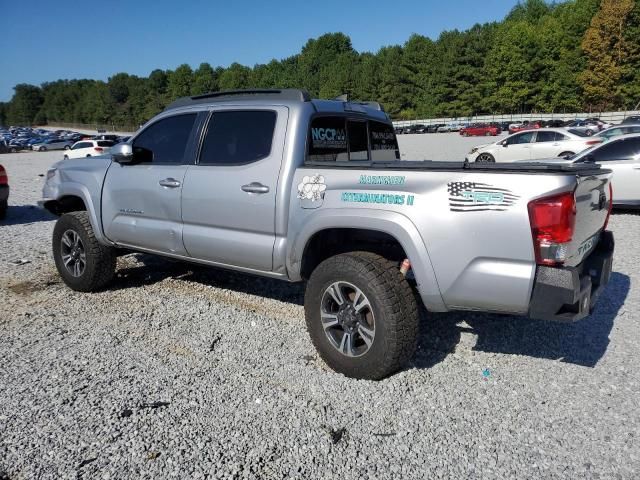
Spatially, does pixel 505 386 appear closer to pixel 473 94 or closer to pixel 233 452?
pixel 233 452

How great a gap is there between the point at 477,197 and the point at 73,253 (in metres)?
4.39

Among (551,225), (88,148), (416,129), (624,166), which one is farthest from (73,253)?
(416,129)

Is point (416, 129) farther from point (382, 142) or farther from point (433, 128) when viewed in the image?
point (382, 142)

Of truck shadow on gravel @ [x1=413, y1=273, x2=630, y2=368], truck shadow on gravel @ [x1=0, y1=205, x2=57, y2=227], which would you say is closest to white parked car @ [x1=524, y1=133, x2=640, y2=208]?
truck shadow on gravel @ [x1=413, y1=273, x2=630, y2=368]

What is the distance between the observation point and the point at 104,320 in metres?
4.79

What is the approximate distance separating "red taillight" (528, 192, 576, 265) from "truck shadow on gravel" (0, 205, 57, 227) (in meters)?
9.75

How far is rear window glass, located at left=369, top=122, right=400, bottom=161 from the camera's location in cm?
493

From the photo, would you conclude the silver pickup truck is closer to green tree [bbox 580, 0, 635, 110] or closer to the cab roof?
the cab roof

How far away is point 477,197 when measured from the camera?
3000 millimetres

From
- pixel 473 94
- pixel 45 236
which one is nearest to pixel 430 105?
pixel 473 94

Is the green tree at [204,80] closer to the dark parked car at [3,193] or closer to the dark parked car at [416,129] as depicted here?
the dark parked car at [416,129]

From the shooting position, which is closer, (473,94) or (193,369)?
(193,369)

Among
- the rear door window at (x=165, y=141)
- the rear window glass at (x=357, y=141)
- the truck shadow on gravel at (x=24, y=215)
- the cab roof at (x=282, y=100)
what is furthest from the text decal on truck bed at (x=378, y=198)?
the truck shadow on gravel at (x=24, y=215)

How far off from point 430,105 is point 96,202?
83.2 m
